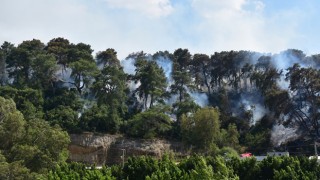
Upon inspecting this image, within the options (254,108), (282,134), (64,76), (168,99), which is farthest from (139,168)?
(64,76)

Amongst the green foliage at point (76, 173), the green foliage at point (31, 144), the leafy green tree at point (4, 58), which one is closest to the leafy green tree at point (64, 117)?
the leafy green tree at point (4, 58)

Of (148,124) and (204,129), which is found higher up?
(148,124)

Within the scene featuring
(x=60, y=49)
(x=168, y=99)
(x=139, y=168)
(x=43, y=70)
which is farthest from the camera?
(x=60, y=49)

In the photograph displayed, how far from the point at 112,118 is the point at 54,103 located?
4.73 metres

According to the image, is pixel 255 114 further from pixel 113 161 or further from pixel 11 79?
pixel 11 79

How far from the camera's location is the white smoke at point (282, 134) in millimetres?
36625

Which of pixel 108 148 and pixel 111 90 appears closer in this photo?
pixel 108 148

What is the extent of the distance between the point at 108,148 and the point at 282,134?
13753 mm

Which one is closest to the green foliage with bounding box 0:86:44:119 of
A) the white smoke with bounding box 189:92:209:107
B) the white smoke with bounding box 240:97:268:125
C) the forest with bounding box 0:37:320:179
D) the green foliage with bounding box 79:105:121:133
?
the forest with bounding box 0:37:320:179

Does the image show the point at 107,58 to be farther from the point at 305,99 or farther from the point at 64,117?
the point at 305,99

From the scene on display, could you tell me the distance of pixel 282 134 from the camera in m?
Result: 37.4

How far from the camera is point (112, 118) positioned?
116 feet

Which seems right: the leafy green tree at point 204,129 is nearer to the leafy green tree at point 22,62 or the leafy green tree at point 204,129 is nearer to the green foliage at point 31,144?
the green foliage at point 31,144

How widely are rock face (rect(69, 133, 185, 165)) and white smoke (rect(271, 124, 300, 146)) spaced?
A: 7431 mm
